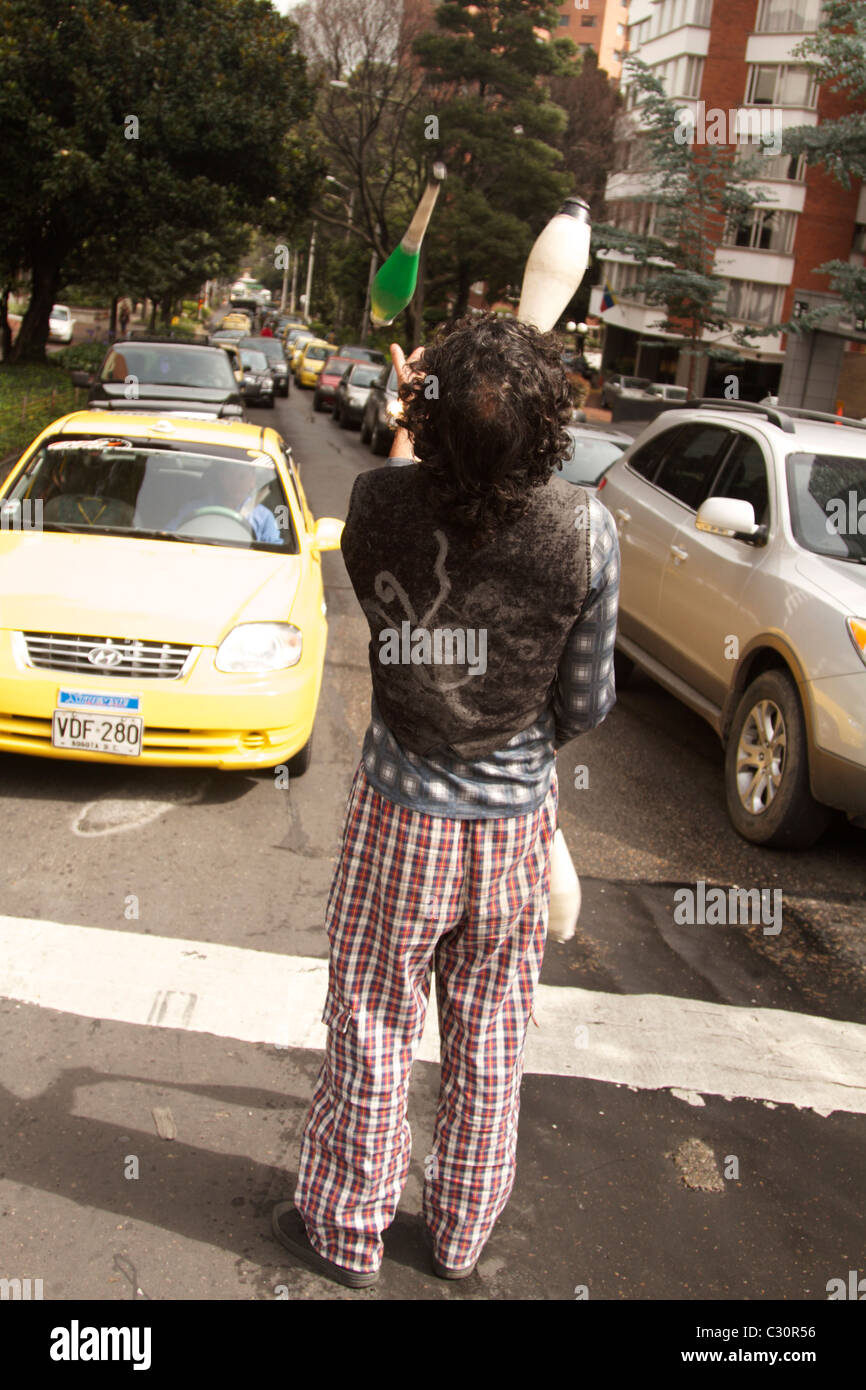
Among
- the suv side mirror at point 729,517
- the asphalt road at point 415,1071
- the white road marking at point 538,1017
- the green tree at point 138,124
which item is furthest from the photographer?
the green tree at point 138,124

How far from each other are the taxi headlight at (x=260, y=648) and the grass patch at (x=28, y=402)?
7.25 m

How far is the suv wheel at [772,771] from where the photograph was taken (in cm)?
538

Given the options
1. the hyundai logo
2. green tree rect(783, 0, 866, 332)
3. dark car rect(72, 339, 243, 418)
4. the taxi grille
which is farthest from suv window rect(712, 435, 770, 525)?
green tree rect(783, 0, 866, 332)

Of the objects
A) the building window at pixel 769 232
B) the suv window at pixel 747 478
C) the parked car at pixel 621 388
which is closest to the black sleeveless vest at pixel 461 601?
the suv window at pixel 747 478

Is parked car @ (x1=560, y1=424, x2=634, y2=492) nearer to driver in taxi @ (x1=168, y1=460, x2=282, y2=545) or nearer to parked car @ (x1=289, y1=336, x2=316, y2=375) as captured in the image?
driver in taxi @ (x1=168, y1=460, x2=282, y2=545)

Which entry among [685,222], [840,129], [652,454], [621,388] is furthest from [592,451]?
[621,388]

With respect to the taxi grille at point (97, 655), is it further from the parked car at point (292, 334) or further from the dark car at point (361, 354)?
the parked car at point (292, 334)

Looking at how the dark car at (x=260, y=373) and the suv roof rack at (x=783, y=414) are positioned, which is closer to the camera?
the suv roof rack at (x=783, y=414)

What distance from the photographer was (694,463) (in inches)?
287

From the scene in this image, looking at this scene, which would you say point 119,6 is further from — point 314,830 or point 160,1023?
point 160,1023

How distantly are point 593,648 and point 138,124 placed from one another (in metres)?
21.1

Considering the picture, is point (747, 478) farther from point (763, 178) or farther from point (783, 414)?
point (763, 178)

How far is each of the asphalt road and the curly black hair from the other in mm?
1675
